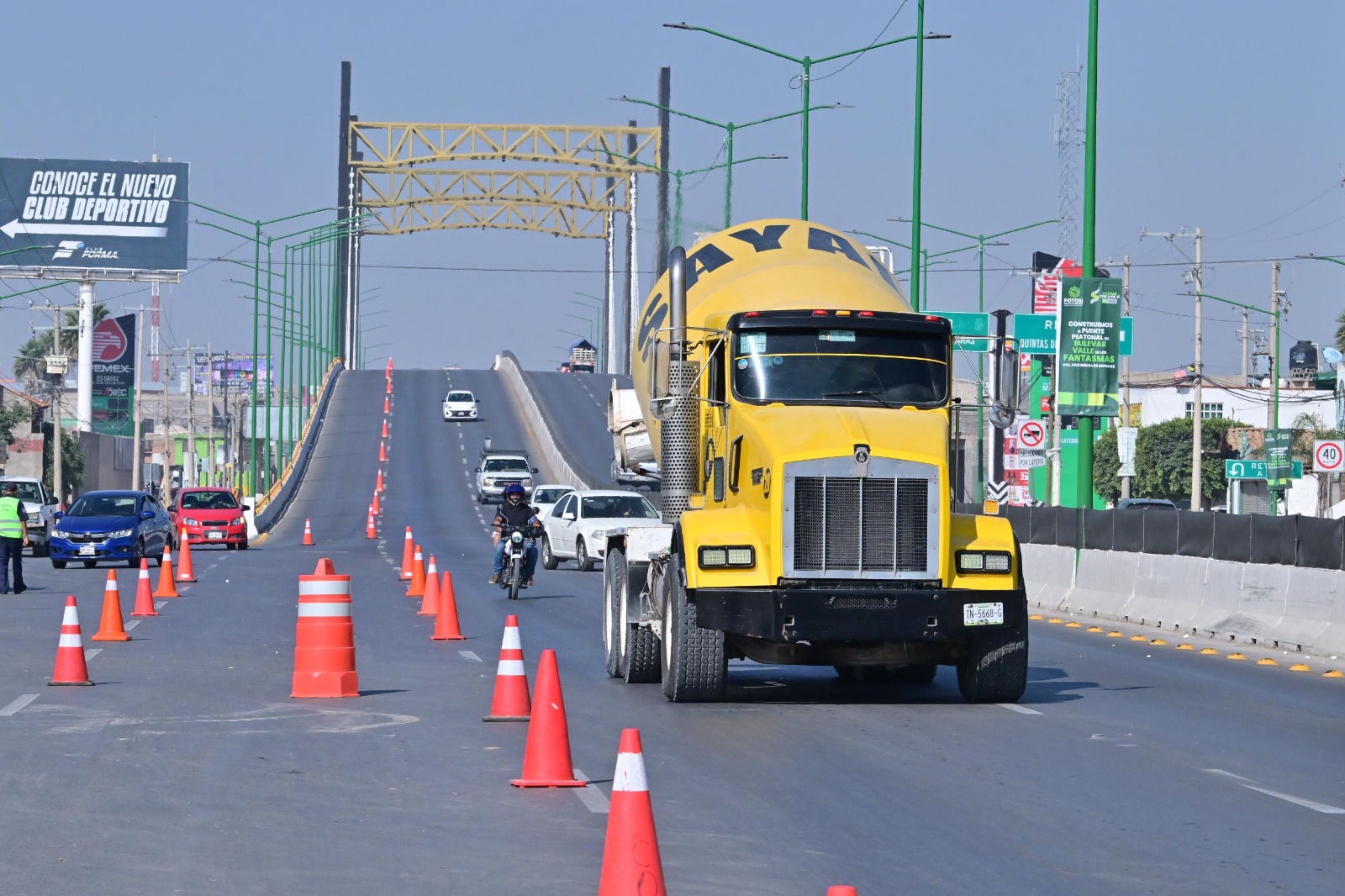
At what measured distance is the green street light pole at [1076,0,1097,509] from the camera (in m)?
29.8

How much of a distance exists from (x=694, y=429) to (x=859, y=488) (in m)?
2.35

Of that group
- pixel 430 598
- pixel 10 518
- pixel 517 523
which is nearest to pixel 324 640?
pixel 430 598

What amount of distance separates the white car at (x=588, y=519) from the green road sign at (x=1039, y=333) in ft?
37.0

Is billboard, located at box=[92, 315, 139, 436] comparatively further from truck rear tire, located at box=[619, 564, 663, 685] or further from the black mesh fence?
truck rear tire, located at box=[619, 564, 663, 685]

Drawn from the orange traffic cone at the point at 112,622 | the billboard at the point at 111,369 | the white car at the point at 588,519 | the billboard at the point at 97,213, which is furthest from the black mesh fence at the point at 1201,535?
the billboard at the point at 111,369

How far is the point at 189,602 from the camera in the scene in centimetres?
3002

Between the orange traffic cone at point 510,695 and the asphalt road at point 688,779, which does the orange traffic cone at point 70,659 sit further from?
the orange traffic cone at point 510,695

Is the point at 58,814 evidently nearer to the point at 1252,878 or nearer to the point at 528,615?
the point at 1252,878

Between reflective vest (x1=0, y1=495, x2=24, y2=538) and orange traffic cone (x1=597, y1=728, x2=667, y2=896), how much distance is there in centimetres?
2617

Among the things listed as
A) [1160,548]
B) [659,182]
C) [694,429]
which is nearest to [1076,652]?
[1160,548]

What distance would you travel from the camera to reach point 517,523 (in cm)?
3109

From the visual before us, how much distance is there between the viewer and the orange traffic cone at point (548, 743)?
1127cm

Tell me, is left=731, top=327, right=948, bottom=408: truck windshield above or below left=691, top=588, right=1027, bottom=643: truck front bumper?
above

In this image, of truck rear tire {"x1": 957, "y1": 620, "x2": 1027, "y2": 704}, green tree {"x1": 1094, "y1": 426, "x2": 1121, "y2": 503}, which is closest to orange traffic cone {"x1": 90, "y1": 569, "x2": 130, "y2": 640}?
truck rear tire {"x1": 957, "y1": 620, "x2": 1027, "y2": 704}
